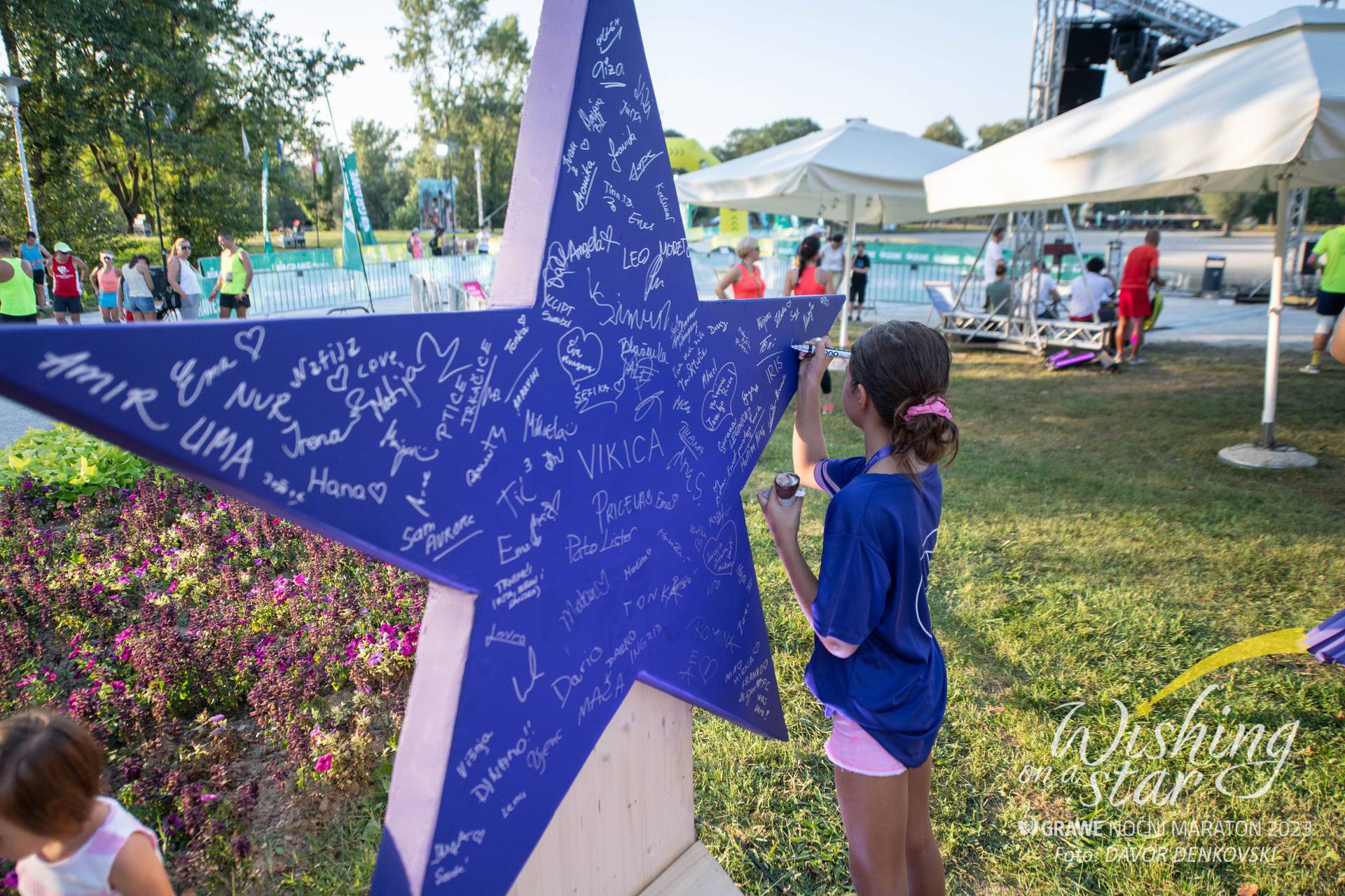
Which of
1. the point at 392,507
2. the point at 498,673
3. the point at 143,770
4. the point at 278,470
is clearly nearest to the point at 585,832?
the point at 498,673

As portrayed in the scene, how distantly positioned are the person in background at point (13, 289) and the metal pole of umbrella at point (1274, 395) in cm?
1262

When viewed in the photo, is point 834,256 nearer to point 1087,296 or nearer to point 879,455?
point 1087,296

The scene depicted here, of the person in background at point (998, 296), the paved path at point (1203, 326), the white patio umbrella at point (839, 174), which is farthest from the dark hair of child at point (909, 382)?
the person in background at point (998, 296)

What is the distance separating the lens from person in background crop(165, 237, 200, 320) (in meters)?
10.5

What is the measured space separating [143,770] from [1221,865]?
3597 mm

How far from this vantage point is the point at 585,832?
6.67ft

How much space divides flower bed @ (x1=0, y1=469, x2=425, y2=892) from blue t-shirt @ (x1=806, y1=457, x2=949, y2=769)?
185 cm

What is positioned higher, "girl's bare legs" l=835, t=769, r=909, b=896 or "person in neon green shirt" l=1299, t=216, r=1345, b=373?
"person in neon green shirt" l=1299, t=216, r=1345, b=373

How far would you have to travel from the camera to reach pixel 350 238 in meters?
13.9

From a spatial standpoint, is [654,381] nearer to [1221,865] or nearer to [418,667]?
[418,667]

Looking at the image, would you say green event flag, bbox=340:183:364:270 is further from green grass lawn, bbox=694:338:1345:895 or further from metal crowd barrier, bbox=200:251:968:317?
green grass lawn, bbox=694:338:1345:895

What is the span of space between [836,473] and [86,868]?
186cm

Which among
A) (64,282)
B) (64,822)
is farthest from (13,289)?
(64,822)

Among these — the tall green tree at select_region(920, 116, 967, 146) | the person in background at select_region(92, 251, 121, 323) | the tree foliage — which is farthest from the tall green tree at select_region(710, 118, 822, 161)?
the person in background at select_region(92, 251, 121, 323)
